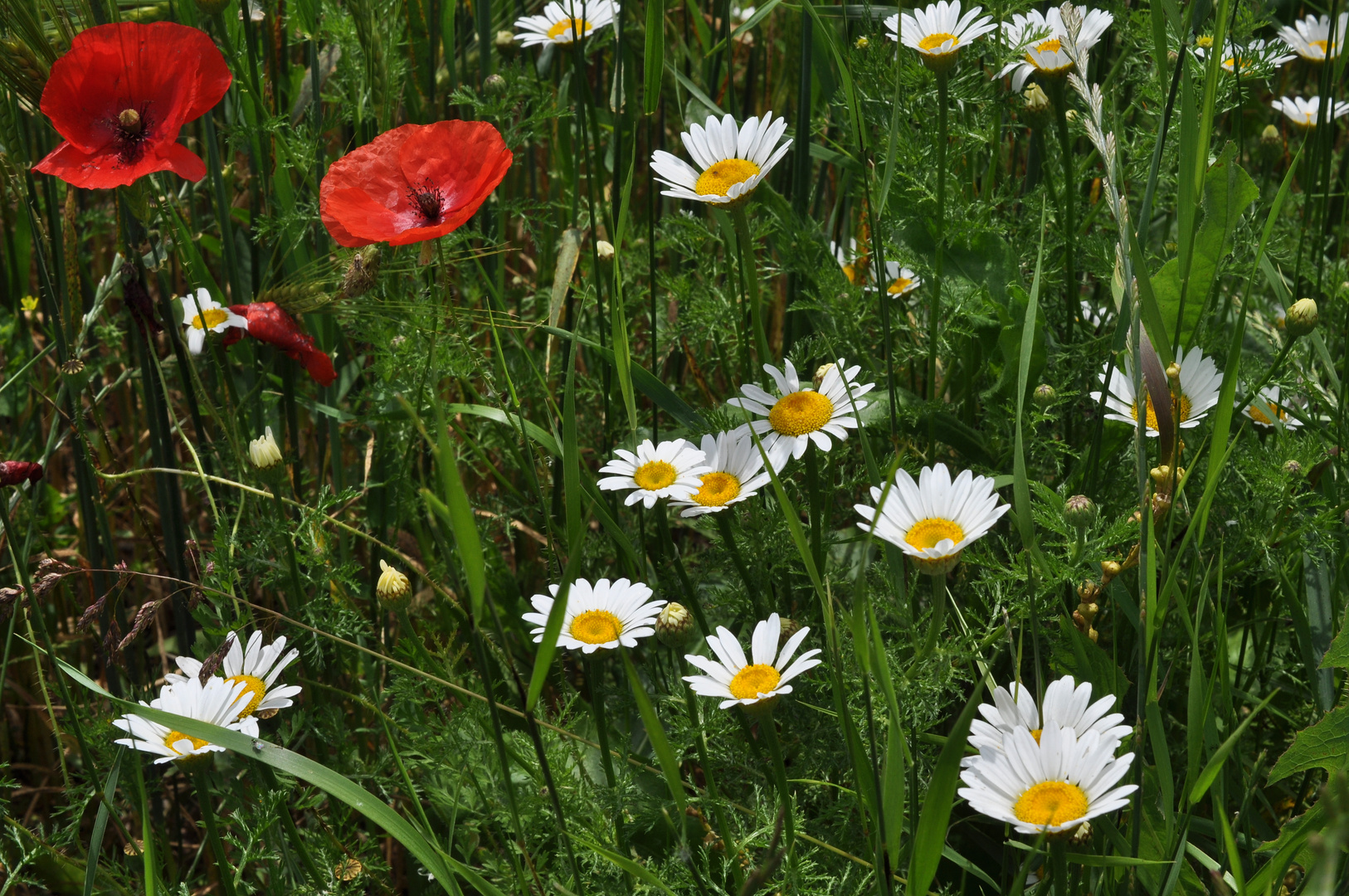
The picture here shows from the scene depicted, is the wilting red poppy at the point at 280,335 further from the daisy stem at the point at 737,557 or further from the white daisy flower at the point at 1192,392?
the white daisy flower at the point at 1192,392

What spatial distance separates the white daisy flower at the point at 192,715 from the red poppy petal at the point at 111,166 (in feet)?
1.52

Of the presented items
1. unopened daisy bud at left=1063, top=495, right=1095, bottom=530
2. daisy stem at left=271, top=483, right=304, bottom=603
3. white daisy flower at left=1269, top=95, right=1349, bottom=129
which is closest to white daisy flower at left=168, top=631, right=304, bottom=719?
daisy stem at left=271, top=483, right=304, bottom=603

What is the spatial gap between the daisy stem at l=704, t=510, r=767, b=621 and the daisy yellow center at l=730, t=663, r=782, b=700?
17 cm

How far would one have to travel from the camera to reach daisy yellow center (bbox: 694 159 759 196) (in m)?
1.19

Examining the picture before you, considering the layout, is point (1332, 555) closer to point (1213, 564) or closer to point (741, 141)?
point (1213, 564)

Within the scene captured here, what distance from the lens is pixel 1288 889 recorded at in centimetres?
113

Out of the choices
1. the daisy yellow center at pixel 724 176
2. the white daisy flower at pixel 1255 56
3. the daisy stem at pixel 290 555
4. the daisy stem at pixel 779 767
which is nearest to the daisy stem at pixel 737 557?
the daisy stem at pixel 779 767

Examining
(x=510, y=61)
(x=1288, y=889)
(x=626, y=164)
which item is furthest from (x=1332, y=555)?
(x=510, y=61)

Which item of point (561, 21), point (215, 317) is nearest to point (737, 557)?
point (215, 317)

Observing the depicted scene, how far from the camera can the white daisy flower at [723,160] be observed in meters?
1.14

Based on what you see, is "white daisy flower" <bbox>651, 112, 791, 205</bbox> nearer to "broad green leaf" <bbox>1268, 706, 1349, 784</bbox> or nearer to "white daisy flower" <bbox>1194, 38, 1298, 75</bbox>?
"white daisy flower" <bbox>1194, 38, 1298, 75</bbox>

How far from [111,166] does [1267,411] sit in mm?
1233

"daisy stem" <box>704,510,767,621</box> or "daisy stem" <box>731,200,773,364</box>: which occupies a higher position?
"daisy stem" <box>731,200,773,364</box>

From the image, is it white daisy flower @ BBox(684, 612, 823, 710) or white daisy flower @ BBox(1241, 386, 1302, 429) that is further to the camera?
white daisy flower @ BBox(1241, 386, 1302, 429)
